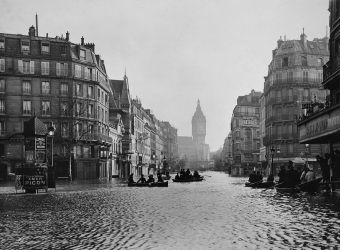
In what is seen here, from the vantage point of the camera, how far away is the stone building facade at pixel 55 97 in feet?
204

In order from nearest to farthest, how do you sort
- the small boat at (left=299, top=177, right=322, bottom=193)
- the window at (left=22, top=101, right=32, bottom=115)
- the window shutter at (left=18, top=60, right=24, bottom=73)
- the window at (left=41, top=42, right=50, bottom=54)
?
the small boat at (left=299, top=177, right=322, bottom=193) → the window at (left=22, top=101, right=32, bottom=115) → the window shutter at (left=18, top=60, right=24, bottom=73) → the window at (left=41, top=42, right=50, bottom=54)

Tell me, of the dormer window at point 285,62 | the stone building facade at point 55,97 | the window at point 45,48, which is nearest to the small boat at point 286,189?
the stone building facade at point 55,97

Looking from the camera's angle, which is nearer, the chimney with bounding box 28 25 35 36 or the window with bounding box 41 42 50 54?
the window with bounding box 41 42 50 54

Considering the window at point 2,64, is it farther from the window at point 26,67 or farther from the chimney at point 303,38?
the chimney at point 303,38

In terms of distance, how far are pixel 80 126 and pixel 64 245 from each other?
58.2m

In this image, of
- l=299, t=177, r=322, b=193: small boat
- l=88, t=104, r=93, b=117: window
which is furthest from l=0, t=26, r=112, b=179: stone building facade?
l=299, t=177, r=322, b=193: small boat

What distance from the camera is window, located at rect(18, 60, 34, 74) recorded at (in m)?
63.3

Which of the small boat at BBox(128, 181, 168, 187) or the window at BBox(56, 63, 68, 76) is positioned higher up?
the window at BBox(56, 63, 68, 76)

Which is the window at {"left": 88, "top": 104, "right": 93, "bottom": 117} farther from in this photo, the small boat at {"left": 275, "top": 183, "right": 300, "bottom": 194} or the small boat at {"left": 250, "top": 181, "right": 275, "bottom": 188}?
the small boat at {"left": 275, "top": 183, "right": 300, "bottom": 194}

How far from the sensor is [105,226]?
1238cm

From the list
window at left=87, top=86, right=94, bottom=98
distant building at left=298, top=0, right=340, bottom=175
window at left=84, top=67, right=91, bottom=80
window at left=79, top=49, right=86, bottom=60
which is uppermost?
window at left=79, top=49, right=86, bottom=60

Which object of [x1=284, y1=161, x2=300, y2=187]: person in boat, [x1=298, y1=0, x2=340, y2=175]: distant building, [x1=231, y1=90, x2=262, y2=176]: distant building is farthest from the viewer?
[x1=231, y1=90, x2=262, y2=176]: distant building

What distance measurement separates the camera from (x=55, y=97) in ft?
214

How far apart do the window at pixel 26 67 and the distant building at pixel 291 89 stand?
40515 millimetres
